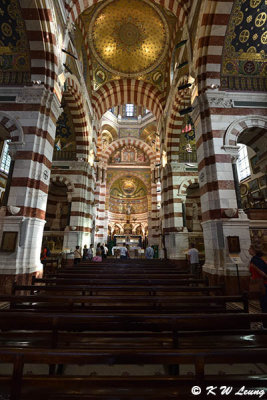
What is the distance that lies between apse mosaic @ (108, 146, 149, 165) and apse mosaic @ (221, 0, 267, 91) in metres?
20.3

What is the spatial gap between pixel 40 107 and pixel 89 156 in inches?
242

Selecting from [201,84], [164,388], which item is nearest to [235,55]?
[201,84]

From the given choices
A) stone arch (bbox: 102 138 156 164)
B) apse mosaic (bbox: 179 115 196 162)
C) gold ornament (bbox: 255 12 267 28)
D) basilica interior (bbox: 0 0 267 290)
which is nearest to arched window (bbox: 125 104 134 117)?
stone arch (bbox: 102 138 156 164)

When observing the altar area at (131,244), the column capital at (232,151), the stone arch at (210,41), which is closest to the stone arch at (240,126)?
the column capital at (232,151)

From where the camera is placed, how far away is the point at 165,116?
1313cm

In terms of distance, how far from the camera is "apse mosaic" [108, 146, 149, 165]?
2734 centimetres

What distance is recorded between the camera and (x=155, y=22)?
11641 mm

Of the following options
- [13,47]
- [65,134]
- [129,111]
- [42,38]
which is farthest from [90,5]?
[129,111]

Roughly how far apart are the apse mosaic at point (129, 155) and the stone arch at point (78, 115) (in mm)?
15200

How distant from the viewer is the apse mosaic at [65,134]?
1172 cm

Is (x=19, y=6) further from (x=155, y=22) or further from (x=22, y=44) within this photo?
(x=155, y=22)

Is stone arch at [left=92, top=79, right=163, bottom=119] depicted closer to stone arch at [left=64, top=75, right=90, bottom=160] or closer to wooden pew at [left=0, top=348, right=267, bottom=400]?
stone arch at [left=64, top=75, right=90, bottom=160]

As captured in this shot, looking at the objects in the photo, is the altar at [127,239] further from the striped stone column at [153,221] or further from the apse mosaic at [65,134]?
the apse mosaic at [65,134]

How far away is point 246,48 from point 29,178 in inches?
346
